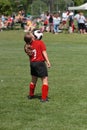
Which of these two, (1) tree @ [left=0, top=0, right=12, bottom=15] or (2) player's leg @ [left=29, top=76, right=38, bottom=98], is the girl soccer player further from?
(1) tree @ [left=0, top=0, right=12, bottom=15]

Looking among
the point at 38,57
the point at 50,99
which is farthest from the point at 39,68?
the point at 50,99

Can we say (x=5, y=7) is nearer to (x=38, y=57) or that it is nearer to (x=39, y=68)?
(x=38, y=57)

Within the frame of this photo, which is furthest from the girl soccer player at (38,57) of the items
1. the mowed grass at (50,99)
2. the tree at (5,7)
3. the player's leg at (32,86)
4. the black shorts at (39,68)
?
the tree at (5,7)

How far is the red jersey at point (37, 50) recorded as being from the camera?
1036cm

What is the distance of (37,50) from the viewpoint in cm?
1038

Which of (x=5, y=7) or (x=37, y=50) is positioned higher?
(x=37, y=50)

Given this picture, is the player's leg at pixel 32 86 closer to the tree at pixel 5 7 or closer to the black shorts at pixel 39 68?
the black shorts at pixel 39 68

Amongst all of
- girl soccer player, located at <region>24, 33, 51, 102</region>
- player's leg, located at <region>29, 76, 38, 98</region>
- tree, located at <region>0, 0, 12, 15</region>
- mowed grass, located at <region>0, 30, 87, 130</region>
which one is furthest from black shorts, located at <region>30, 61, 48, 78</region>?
tree, located at <region>0, 0, 12, 15</region>

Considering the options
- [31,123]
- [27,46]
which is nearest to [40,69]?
[27,46]

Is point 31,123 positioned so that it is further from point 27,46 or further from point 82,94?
point 82,94

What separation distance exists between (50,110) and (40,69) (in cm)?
125

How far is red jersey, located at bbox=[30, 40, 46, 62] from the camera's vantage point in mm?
10359

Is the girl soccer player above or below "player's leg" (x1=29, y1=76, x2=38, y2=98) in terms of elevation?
above

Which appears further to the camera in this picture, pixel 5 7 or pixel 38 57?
pixel 5 7
